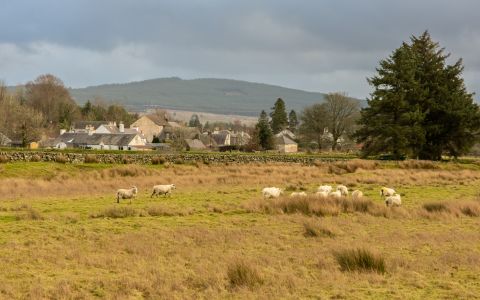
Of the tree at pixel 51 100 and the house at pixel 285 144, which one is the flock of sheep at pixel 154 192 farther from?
the tree at pixel 51 100

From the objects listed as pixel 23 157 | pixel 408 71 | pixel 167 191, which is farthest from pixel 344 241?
pixel 408 71

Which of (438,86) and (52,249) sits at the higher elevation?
(438,86)

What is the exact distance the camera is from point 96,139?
11488cm

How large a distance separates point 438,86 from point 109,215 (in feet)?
179

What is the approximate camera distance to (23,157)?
54.5 meters

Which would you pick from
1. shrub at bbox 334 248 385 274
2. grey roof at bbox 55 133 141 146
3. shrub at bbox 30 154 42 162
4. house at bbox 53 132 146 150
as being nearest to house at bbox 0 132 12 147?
house at bbox 53 132 146 150

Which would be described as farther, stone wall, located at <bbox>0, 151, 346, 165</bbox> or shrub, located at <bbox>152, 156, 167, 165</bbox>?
shrub, located at <bbox>152, 156, 167, 165</bbox>

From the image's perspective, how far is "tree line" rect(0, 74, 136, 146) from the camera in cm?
11244

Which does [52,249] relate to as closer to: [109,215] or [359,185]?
[109,215]

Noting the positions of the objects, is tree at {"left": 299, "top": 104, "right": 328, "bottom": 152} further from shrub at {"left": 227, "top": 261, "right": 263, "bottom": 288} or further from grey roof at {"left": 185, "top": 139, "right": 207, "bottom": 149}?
shrub at {"left": 227, "top": 261, "right": 263, "bottom": 288}

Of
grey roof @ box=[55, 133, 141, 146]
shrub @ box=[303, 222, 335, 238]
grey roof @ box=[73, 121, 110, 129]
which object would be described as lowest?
shrub @ box=[303, 222, 335, 238]

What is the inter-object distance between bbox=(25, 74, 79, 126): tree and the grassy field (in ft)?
404

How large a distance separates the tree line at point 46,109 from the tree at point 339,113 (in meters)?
58.3

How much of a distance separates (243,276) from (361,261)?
3024mm
